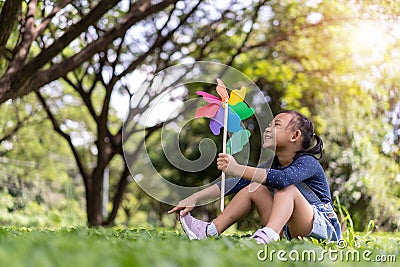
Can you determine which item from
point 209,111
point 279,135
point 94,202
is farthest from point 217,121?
point 94,202

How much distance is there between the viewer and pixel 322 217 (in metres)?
2.50

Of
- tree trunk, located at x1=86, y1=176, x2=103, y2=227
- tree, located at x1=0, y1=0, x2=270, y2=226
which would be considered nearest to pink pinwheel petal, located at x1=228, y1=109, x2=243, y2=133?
tree, located at x1=0, y1=0, x2=270, y2=226

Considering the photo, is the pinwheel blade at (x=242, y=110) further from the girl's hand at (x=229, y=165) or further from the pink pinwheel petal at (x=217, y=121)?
the girl's hand at (x=229, y=165)

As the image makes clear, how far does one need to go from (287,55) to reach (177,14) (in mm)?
1430

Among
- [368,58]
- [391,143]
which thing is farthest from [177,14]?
[391,143]

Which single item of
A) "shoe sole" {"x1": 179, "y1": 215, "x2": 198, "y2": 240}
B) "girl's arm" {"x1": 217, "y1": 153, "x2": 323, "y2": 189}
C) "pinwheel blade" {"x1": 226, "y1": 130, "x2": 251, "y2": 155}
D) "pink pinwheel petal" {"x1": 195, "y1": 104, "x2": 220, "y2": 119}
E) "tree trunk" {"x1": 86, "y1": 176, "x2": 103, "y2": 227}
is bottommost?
"tree trunk" {"x1": 86, "y1": 176, "x2": 103, "y2": 227}

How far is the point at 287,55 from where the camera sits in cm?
745

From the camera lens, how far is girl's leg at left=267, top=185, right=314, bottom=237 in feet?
7.38

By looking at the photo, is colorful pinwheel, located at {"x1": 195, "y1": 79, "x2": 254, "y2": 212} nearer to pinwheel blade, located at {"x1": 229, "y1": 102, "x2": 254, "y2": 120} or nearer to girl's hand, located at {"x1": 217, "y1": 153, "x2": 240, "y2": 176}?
pinwheel blade, located at {"x1": 229, "y1": 102, "x2": 254, "y2": 120}

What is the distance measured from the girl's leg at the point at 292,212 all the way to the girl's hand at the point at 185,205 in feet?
1.39

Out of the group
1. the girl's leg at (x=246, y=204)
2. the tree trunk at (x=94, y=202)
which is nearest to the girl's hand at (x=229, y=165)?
the girl's leg at (x=246, y=204)

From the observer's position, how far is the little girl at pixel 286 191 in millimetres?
2355
